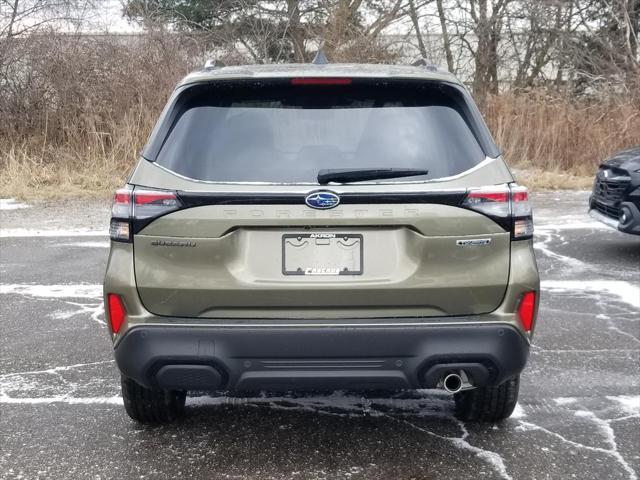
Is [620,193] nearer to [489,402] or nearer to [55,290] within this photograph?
[489,402]

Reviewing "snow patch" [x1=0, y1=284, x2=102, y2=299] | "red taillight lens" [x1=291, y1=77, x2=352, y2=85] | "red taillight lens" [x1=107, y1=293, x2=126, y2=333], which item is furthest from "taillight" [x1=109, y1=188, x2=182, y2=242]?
"snow patch" [x1=0, y1=284, x2=102, y2=299]

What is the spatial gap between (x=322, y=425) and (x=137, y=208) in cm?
148

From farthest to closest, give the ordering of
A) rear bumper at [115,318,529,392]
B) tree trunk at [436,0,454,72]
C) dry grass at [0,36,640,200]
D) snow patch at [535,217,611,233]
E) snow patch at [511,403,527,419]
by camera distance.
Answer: tree trunk at [436,0,454,72], dry grass at [0,36,640,200], snow patch at [535,217,611,233], snow patch at [511,403,527,419], rear bumper at [115,318,529,392]

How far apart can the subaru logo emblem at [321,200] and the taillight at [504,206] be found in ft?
1.68

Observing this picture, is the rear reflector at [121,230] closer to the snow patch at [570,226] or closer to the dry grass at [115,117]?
the snow patch at [570,226]

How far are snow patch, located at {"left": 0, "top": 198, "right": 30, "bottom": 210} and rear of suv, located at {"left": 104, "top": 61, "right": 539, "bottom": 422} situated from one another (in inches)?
352

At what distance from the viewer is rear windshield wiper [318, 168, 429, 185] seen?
2.92 m

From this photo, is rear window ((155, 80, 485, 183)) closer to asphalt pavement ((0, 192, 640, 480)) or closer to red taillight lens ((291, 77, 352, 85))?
red taillight lens ((291, 77, 352, 85))

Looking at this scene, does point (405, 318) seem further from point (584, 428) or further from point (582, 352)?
point (582, 352)

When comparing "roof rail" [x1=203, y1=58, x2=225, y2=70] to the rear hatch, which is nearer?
the rear hatch

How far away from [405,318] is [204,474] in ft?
3.67

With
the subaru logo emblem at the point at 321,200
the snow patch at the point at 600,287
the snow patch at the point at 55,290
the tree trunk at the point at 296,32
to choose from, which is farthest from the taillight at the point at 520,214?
the tree trunk at the point at 296,32

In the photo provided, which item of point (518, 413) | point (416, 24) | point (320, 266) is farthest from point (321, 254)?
point (416, 24)

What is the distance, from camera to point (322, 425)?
12.1ft
